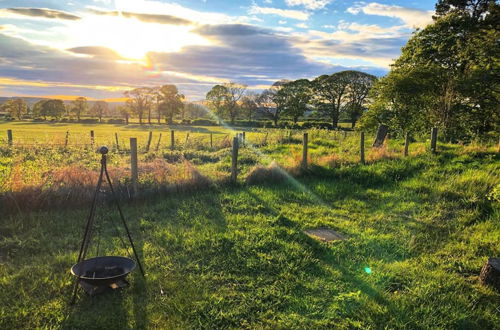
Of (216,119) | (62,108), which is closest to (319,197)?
(216,119)

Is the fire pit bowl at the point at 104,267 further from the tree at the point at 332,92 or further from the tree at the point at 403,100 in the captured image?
A: the tree at the point at 332,92

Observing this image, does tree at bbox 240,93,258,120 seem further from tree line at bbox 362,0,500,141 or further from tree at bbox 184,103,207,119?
tree line at bbox 362,0,500,141

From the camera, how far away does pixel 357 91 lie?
176 ft

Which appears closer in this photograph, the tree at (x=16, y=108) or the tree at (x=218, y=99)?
the tree at (x=218, y=99)

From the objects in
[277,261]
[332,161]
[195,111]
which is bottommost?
[277,261]

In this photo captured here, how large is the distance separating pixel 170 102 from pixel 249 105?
1732cm

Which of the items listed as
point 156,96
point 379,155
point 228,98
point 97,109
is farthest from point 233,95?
point 379,155

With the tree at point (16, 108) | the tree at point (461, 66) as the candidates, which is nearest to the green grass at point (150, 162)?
the tree at point (461, 66)

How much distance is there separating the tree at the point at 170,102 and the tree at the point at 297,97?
78.2ft

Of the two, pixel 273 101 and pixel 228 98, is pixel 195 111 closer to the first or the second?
pixel 228 98

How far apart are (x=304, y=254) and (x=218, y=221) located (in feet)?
7.20

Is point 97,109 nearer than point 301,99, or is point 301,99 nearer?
point 301,99

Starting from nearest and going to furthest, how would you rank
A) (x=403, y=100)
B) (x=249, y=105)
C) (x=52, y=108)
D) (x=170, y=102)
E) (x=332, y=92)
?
(x=403, y=100)
(x=332, y=92)
(x=249, y=105)
(x=170, y=102)
(x=52, y=108)

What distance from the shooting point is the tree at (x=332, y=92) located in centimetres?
5397
